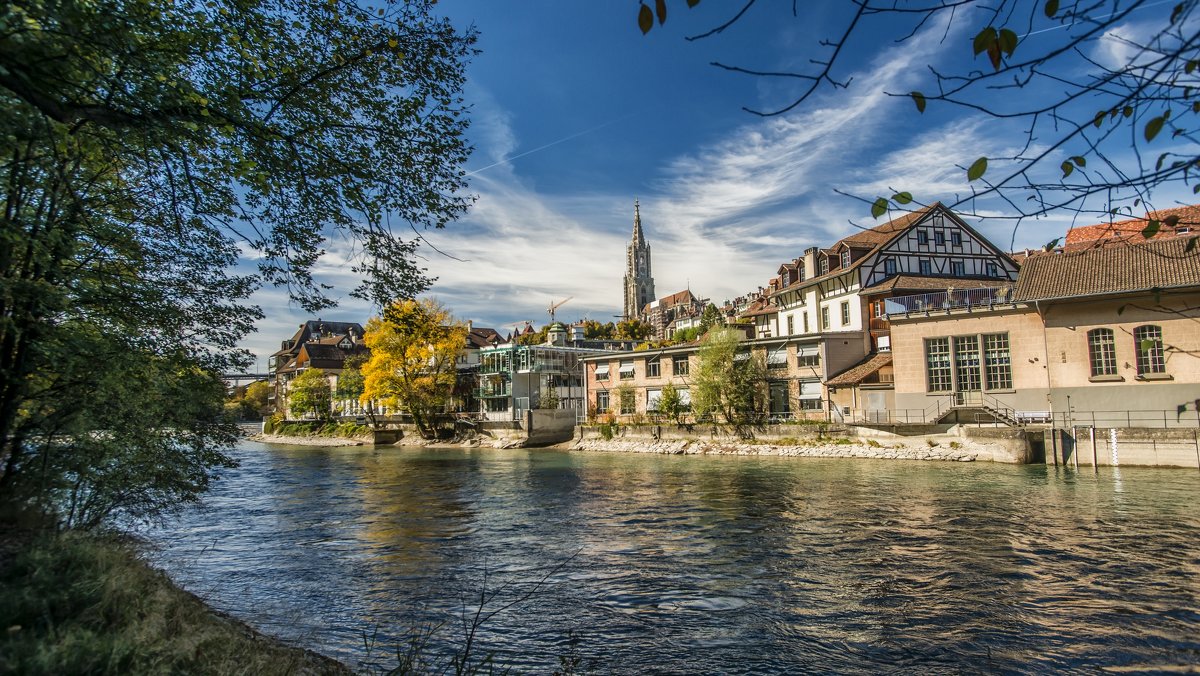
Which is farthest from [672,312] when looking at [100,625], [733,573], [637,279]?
[100,625]

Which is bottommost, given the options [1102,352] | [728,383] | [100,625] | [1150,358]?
[100,625]

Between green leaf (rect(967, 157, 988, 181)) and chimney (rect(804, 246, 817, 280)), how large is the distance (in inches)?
1973

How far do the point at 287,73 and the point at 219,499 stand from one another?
2087 centimetres

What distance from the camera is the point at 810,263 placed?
5097 cm

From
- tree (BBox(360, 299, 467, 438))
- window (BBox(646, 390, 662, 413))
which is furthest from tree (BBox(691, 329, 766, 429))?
tree (BBox(360, 299, 467, 438))

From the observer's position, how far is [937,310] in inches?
1398

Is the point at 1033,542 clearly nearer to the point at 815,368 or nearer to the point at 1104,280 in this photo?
the point at 1104,280

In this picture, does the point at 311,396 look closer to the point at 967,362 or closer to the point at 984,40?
the point at 967,362

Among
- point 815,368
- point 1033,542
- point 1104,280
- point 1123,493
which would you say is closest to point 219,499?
point 1033,542

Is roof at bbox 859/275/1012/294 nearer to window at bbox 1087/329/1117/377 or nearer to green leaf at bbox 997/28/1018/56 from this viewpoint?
window at bbox 1087/329/1117/377

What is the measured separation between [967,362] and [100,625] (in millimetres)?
37591

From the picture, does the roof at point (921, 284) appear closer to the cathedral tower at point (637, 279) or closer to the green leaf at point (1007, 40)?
the green leaf at point (1007, 40)

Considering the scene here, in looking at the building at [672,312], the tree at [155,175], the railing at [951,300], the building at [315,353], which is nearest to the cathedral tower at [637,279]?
the building at [672,312]

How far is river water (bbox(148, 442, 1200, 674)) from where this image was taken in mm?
8109
